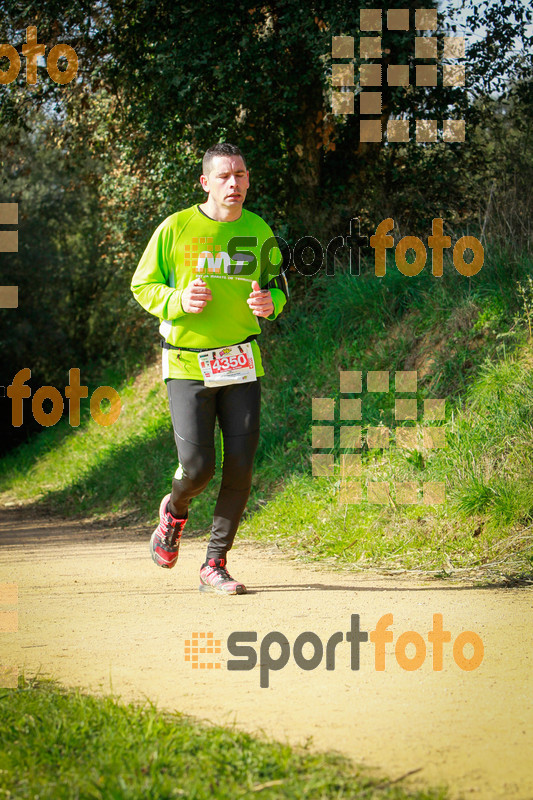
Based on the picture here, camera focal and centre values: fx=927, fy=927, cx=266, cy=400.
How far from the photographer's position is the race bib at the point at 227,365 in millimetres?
5242

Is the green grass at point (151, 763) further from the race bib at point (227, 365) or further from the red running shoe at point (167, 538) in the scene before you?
the red running shoe at point (167, 538)

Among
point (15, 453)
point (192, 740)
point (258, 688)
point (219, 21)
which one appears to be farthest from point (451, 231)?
point (15, 453)

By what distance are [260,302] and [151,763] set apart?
306 centimetres

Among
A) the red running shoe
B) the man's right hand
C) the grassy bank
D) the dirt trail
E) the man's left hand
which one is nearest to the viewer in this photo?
the dirt trail

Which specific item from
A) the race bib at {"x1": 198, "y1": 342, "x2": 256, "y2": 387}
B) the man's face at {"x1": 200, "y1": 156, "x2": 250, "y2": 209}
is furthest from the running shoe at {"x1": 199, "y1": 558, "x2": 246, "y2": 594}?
the man's face at {"x1": 200, "y1": 156, "x2": 250, "y2": 209}

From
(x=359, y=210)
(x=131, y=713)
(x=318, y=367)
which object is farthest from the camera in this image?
(x=359, y=210)

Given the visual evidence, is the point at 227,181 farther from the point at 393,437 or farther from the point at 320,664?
the point at 393,437

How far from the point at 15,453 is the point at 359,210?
10646 mm

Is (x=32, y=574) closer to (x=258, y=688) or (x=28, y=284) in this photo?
(x=258, y=688)

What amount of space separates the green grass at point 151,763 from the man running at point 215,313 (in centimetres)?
Answer: 240

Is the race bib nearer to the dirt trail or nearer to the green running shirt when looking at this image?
the green running shirt

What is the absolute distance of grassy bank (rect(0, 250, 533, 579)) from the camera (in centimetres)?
661

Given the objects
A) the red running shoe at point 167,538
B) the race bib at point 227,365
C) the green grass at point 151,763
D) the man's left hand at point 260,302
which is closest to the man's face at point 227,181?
the man's left hand at point 260,302

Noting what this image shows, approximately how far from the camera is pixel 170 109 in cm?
1096
